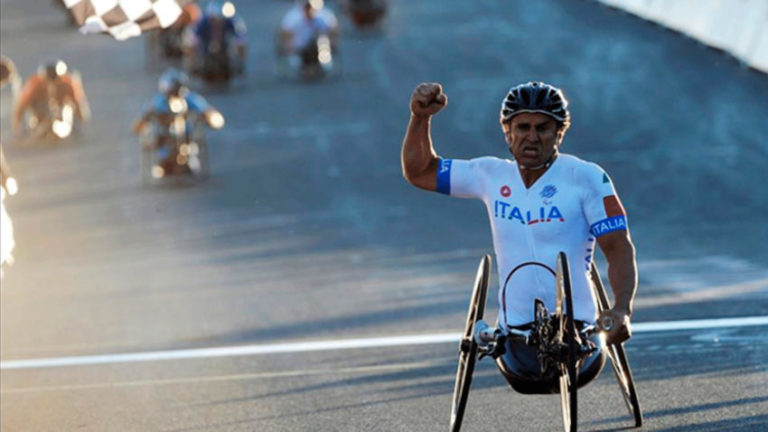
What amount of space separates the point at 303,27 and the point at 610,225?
86.0ft

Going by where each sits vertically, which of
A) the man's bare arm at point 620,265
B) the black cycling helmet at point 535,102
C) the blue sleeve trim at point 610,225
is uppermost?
the black cycling helmet at point 535,102

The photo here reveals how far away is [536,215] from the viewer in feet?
26.6

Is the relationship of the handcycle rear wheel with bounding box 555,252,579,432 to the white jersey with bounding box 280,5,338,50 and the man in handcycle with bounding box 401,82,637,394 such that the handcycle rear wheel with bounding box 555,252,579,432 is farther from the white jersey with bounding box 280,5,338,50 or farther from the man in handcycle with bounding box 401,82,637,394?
the white jersey with bounding box 280,5,338,50

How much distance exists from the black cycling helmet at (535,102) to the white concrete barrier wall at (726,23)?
1870 centimetres

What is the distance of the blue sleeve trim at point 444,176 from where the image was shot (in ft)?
27.5

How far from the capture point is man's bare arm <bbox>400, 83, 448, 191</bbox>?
807 cm

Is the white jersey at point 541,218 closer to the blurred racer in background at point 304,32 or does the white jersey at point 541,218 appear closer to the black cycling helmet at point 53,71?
the black cycling helmet at point 53,71

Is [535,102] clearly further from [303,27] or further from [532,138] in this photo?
[303,27]

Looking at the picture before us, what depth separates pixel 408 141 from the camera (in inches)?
328

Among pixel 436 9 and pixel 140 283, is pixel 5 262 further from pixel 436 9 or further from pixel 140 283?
pixel 436 9

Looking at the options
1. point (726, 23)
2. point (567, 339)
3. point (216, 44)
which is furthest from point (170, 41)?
point (567, 339)

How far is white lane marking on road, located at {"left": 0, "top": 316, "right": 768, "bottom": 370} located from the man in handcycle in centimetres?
391

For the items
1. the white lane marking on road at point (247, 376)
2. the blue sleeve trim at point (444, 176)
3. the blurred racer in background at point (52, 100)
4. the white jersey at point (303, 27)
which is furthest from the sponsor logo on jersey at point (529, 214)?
the white jersey at point (303, 27)

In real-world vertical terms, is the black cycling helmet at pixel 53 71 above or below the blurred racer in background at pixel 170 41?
below
